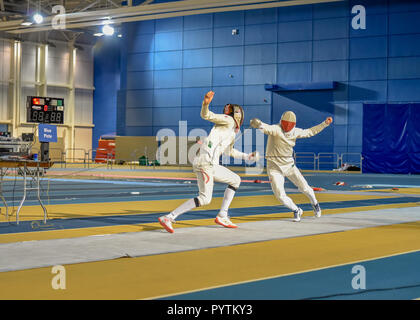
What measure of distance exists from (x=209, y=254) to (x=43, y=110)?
493cm

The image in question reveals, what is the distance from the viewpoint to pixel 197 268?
5812mm

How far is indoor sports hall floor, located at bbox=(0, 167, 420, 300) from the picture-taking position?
488 centimetres

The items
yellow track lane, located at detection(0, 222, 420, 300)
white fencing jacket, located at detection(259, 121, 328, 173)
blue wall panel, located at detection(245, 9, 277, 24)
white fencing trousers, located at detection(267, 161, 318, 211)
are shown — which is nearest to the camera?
yellow track lane, located at detection(0, 222, 420, 300)

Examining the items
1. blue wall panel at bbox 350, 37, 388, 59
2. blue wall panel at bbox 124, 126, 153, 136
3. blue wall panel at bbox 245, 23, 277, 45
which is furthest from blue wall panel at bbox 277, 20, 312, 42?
blue wall panel at bbox 124, 126, 153, 136

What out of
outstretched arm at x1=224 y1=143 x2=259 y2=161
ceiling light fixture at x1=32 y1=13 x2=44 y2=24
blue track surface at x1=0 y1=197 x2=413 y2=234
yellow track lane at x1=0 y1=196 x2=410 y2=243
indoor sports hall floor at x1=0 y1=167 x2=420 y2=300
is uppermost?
ceiling light fixture at x1=32 y1=13 x2=44 y2=24

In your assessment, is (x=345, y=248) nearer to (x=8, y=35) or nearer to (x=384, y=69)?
(x=384, y=69)

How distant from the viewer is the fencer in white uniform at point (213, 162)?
8.40m

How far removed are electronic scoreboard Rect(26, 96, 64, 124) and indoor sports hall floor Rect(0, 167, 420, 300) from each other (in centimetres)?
164

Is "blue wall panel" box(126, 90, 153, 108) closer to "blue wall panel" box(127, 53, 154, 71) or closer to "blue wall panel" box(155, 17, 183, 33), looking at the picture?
"blue wall panel" box(127, 53, 154, 71)

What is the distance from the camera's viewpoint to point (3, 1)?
40.2 metres

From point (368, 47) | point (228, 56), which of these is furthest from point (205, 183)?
point (228, 56)

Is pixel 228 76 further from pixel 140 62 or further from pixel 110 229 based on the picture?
pixel 110 229

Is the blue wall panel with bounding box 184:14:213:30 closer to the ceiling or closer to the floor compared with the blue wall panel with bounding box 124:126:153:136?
closer to the ceiling
